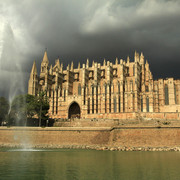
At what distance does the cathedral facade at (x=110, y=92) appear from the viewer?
181ft

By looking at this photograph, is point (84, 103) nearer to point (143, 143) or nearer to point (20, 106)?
point (20, 106)

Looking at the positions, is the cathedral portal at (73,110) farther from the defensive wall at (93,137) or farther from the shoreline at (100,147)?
the shoreline at (100,147)

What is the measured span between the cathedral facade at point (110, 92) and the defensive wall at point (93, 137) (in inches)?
555

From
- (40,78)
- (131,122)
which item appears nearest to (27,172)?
(131,122)

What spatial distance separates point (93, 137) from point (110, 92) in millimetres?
22588

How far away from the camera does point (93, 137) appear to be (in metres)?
37.1

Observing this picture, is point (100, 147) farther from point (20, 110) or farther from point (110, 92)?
point (110, 92)

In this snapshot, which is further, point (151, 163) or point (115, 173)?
point (151, 163)

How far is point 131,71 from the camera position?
6438cm

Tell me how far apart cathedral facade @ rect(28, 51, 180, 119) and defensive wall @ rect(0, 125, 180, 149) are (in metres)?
14.1

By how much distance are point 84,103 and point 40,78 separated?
19132mm

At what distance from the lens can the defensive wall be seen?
113ft

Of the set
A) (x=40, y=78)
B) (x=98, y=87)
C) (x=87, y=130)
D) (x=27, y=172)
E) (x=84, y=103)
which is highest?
(x=40, y=78)

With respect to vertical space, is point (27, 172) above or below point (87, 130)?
below
